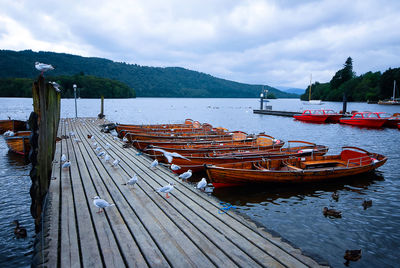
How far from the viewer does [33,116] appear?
443cm

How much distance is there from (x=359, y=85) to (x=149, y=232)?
138m

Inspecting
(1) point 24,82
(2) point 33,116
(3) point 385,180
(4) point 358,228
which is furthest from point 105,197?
(1) point 24,82

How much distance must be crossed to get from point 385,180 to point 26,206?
1655cm

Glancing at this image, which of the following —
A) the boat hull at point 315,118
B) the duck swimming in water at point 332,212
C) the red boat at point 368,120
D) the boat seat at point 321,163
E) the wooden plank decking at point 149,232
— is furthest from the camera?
the boat hull at point 315,118

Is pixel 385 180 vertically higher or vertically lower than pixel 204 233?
lower

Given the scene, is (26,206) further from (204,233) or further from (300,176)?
(300,176)

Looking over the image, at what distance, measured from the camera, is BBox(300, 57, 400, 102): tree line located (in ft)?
329

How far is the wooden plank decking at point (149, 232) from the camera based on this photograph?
12.3 feet

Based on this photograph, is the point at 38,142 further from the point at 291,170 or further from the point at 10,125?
the point at 10,125

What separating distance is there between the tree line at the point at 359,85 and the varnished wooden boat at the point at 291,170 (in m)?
101

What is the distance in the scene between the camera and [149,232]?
4578mm

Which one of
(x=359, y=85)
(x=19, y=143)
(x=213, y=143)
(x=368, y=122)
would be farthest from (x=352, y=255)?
(x=359, y=85)

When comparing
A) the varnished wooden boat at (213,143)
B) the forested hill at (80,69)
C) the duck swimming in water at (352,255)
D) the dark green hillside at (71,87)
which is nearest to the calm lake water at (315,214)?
the duck swimming in water at (352,255)

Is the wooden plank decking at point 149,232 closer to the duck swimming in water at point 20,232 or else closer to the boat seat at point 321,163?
the duck swimming in water at point 20,232
